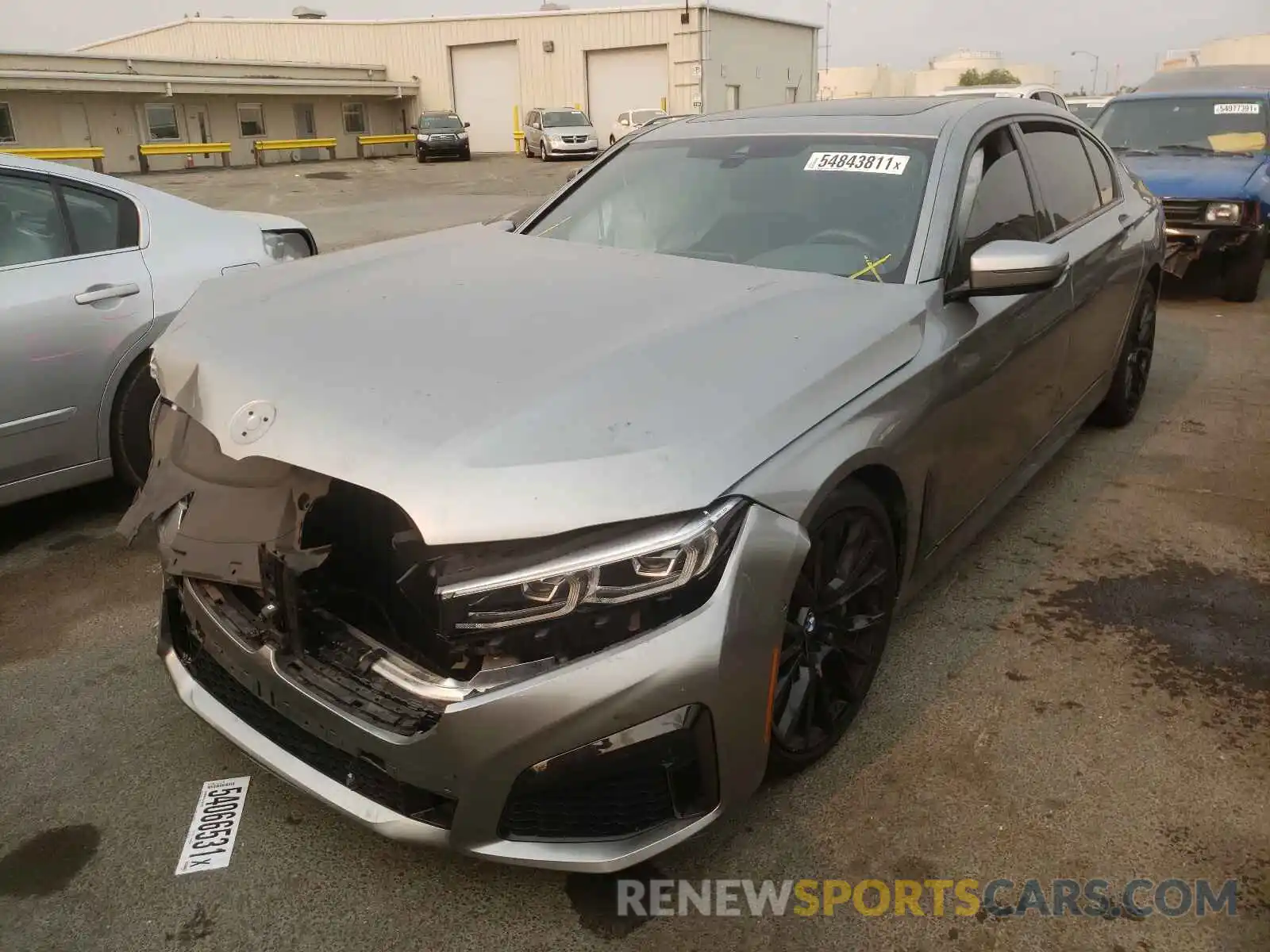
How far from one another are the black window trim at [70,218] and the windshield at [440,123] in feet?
94.0

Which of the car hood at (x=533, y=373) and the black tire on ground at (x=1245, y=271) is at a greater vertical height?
the car hood at (x=533, y=373)

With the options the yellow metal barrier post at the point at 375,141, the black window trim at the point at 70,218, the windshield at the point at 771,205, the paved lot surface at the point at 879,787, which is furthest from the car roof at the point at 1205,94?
the yellow metal barrier post at the point at 375,141

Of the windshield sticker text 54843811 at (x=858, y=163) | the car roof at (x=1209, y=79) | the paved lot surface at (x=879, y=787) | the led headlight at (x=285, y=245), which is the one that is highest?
the car roof at (x=1209, y=79)

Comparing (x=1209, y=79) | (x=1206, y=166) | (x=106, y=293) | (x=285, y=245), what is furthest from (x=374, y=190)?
(x=106, y=293)

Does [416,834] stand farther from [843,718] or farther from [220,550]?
[843,718]

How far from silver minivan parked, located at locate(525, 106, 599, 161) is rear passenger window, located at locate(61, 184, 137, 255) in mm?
27214

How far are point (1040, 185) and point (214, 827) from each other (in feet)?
11.3

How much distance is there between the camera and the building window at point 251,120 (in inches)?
1362

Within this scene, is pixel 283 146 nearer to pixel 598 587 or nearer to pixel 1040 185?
pixel 1040 185

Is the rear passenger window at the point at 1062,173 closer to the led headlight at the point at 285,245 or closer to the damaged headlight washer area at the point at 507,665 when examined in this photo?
the damaged headlight washer area at the point at 507,665

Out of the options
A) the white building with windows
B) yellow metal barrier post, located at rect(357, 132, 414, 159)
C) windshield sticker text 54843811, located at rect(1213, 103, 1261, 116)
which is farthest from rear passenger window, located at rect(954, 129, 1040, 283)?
yellow metal barrier post, located at rect(357, 132, 414, 159)

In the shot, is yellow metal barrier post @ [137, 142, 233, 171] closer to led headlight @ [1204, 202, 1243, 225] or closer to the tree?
led headlight @ [1204, 202, 1243, 225]

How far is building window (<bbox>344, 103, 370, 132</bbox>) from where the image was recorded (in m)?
39.0

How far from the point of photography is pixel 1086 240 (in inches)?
153
